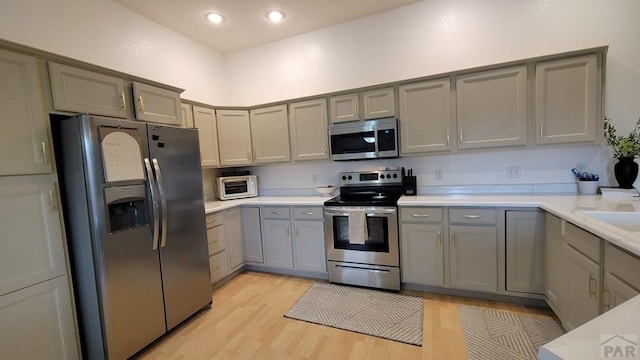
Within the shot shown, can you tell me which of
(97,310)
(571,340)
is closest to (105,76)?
(97,310)

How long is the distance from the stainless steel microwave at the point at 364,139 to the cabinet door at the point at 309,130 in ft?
0.46

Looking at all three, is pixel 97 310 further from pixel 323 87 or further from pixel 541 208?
pixel 541 208

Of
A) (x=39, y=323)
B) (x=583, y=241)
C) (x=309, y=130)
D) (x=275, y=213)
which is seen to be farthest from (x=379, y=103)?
(x=39, y=323)

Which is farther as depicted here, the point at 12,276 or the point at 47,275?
the point at 47,275

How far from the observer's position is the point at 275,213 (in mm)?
3209

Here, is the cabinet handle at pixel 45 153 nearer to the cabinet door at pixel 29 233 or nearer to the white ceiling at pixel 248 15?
the cabinet door at pixel 29 233

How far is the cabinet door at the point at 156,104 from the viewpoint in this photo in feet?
→ 7.34

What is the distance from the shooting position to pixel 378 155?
2.93 meters

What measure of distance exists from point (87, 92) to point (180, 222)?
3.86 ft

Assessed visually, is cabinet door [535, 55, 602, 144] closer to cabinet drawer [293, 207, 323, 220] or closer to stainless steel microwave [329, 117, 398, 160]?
stainless steel microwave [329, 117, 398, 160]

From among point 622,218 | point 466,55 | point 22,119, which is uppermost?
point 466,55

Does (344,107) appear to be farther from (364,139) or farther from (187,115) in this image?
(187,115)

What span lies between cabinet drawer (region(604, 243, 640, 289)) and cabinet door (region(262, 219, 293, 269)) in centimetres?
259

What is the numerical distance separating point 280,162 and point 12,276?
8.07 feet
